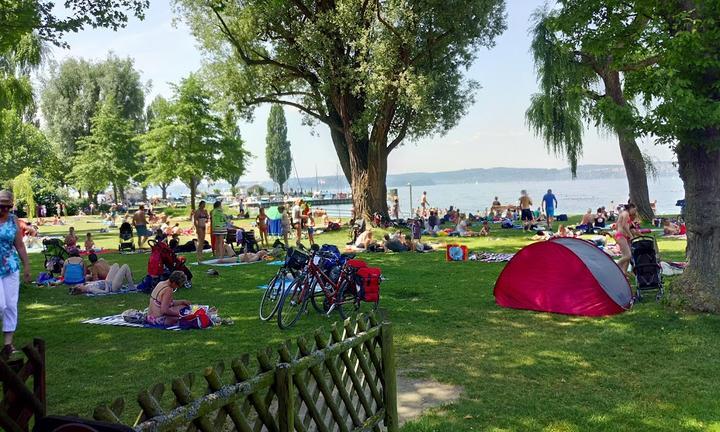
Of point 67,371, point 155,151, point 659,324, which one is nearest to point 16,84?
point 67,371

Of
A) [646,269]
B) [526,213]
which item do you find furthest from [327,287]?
[526,213]

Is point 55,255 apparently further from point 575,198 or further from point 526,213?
point 575,198

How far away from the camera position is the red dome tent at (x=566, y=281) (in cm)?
891

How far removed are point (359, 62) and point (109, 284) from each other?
13.6 m

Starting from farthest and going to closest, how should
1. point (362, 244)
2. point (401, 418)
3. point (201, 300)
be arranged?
point (362, 244) → point (201, 300) → point (401, 418)

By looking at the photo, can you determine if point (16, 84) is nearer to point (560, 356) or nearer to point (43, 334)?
point (43, 334)

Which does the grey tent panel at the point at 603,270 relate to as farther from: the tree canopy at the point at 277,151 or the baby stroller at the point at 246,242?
the tree canopy at the point at 277,151

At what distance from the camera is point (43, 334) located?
335 inches

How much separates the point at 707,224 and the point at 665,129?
1.57 meters

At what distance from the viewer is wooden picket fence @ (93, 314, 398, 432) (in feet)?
8.06

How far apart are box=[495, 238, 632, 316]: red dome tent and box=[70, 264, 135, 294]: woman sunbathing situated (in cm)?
768

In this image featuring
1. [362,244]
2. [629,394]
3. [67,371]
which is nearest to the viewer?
[629,394]

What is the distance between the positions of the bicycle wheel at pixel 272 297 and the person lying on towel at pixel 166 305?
119 centimetres

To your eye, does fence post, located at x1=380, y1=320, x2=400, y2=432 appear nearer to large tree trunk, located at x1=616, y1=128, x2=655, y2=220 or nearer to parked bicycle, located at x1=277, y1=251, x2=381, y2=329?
parked bicycle, located at x1=277, y1=251, x2=381, y2=329
